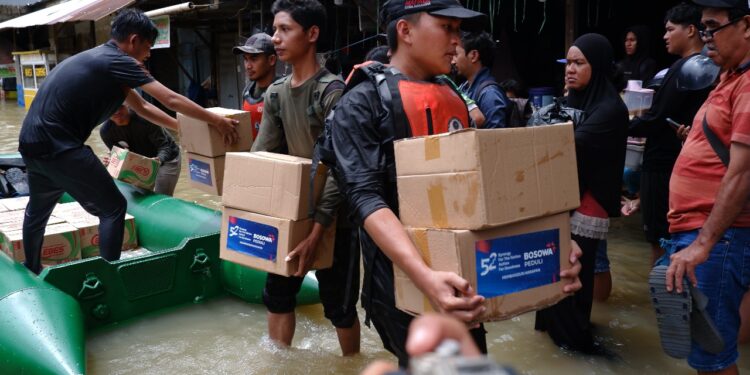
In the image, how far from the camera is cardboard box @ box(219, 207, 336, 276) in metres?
2.49

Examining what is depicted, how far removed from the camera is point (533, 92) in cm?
683

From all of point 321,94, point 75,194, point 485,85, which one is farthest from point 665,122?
point 75,194

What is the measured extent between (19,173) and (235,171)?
4120 mm

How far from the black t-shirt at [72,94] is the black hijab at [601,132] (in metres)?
2.49

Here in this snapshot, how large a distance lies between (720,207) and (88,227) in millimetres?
3973

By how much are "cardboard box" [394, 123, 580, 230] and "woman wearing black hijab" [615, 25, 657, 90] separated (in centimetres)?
433

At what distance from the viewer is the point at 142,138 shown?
5246 millimetres

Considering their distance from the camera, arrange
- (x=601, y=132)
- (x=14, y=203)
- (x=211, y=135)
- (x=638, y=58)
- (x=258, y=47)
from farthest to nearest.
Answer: (x=638, y=58) → (x=14, y=203) → (x=258, y=47) → (x=211, y=135) → (x=601, y=132)

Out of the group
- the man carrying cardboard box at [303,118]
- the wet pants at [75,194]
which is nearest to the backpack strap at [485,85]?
the man carrying cardboard box at [303,118]

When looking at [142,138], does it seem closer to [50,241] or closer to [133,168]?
[133,168]

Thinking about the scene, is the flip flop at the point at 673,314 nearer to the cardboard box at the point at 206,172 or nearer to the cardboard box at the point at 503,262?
the cardboard box at the point at 503,262

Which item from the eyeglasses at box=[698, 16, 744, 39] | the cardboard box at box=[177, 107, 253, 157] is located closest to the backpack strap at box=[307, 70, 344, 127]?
the cardboard box at box=[177, 107, 253, 157]

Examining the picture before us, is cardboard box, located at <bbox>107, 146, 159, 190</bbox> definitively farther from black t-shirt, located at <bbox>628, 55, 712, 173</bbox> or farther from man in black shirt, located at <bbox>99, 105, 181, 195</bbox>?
black t-shirt, located at <bbox>628, 55, 712, 173</bbox>

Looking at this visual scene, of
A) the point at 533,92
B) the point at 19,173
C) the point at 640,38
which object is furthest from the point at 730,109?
the point at 19,173
